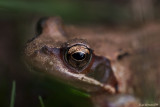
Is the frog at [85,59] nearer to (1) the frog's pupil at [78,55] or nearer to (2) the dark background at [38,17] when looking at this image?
(1) the frog's pupil at [78,55]

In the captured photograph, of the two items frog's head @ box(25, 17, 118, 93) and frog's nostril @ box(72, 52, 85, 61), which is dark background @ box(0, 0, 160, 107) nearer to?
frog's head @ box(25, 17, 118, 93)

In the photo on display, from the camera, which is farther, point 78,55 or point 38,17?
point 38,17

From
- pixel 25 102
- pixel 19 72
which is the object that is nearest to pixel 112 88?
pixel 25 102

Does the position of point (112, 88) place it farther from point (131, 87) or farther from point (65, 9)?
point (65, 9)

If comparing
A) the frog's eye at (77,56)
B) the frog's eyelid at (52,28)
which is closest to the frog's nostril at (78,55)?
the frog's eye at (77,56)

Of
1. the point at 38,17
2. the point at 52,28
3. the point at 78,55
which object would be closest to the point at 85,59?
the point at 78,55

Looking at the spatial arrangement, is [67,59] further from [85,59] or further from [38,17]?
[38,17]

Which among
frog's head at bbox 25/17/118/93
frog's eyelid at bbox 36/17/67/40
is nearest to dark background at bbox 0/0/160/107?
frog's head at bbox 25/17/118/93
